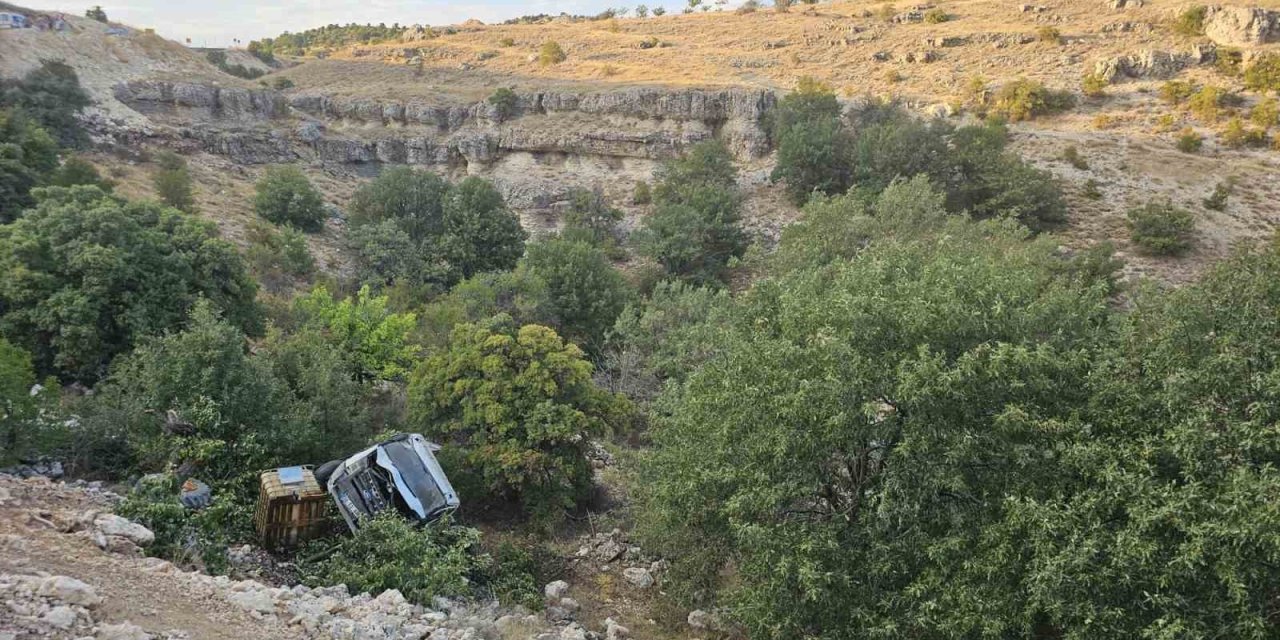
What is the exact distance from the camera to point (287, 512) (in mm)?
10094

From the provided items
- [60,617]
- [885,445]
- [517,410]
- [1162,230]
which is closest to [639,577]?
[517,410]

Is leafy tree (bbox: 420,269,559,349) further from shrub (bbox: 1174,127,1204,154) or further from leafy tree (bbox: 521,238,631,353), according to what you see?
shrub (bbox: 1174,127,1204,154)

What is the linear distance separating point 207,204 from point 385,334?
1744 cm

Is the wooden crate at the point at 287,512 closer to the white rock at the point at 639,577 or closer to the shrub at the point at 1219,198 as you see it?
the white rock at the point at 639,577

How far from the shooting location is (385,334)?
18.8m

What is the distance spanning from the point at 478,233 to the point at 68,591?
2492cm

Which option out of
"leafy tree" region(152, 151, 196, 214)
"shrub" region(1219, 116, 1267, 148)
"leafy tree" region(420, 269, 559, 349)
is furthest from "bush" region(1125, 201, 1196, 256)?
"leafy tree" region(152, 151, 196, 214)

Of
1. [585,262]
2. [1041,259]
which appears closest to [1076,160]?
[1041,259]

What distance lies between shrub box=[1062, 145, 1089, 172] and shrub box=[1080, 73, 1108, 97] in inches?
243

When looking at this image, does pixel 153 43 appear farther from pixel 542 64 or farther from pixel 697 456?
pixel 697 456

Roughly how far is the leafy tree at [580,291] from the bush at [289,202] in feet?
42.9

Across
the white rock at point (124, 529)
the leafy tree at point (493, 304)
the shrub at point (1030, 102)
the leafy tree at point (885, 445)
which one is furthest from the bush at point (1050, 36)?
the white rock at point (124, 529)

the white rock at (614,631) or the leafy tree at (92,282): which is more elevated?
the leafy tree at (92,282)

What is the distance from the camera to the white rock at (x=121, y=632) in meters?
5.46
